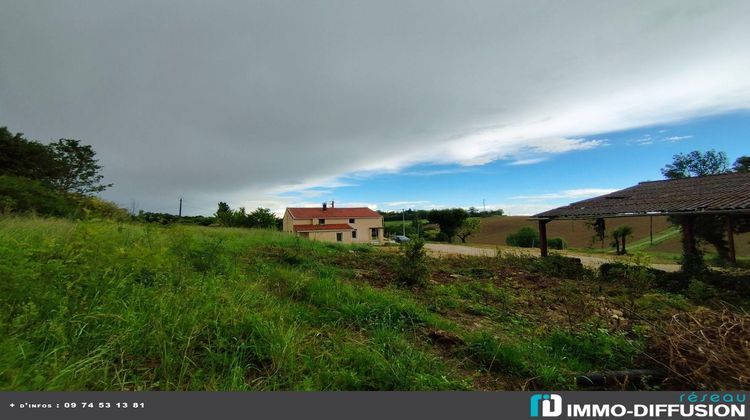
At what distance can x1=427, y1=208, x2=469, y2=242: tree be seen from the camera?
46.3m

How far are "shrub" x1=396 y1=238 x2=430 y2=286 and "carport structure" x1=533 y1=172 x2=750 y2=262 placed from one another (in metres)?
7.48

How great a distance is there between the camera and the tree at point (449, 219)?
152ft

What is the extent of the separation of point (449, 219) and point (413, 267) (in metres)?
41.7

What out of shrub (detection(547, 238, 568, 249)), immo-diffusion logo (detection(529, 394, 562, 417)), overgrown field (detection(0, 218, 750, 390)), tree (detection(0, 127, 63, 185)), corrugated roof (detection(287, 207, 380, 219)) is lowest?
shrub (detection(547, 238, 568, 249))

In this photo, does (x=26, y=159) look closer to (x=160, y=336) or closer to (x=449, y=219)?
(x=160, y=336)

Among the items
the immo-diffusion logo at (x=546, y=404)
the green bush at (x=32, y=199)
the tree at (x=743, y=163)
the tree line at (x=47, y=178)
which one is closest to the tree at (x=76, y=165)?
the tree line at (x=47, y=178)

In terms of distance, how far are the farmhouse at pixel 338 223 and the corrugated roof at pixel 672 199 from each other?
2846 centimetres

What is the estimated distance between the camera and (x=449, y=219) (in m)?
46.7

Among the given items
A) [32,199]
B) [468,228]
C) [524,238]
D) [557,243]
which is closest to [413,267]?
[32,199]

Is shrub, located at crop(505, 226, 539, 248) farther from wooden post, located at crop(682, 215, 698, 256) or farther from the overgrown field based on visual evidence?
the overgrown field

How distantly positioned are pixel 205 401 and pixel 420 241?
17.3 feet

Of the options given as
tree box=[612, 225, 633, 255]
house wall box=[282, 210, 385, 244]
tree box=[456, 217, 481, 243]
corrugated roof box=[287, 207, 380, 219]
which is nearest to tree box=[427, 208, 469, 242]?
tree box=[456, 217, 481, 243]

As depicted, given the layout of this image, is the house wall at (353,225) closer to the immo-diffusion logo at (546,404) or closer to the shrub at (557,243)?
the shrub at (557,243)

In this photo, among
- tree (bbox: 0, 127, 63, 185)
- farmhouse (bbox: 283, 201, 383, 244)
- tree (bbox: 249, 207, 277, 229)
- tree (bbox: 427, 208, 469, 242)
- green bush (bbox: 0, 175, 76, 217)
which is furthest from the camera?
tree (bbox: 427, 208, 469, 242)
